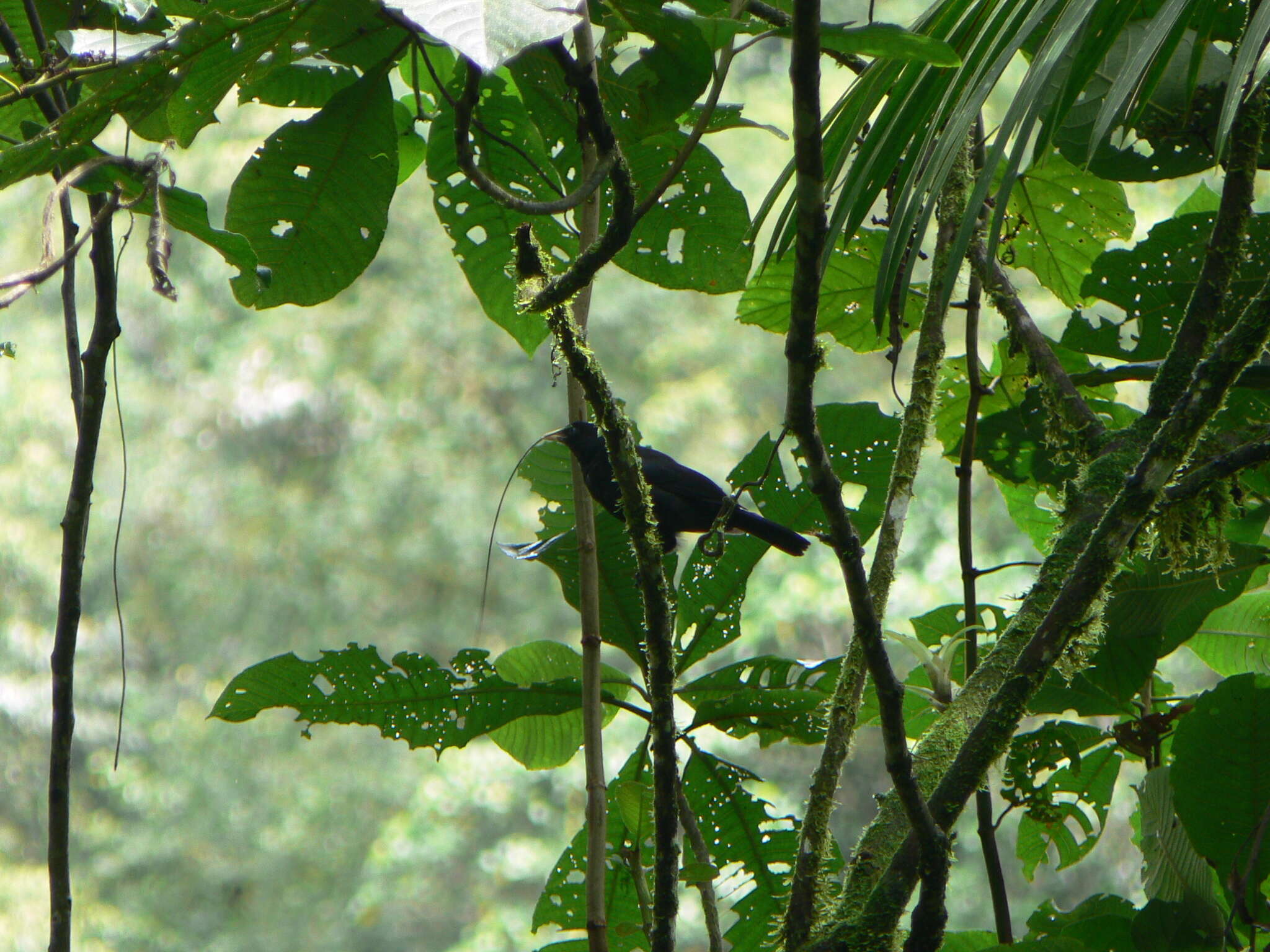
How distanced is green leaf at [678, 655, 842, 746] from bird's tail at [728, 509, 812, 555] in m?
0.49

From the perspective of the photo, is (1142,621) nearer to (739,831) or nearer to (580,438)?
(739,831)

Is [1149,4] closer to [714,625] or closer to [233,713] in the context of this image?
[714,625]

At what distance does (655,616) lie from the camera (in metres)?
1.17

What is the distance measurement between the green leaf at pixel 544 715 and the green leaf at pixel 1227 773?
31.5 inches

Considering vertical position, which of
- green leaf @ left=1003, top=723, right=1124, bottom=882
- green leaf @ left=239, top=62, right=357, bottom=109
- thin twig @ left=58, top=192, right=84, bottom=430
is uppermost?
green leaf @ left=239, top=62, right=357, bottom=109

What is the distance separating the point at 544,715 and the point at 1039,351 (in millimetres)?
963

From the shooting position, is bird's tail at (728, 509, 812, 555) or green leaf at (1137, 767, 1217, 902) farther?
bird's tail at (728, 509, 812, 555)

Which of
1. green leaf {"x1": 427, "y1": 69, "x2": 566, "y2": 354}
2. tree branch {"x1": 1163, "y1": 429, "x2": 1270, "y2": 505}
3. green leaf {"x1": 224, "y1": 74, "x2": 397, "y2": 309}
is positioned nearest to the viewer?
tree branch {"x1": 1163, "y1": 429, "x2": 1270, "y2": 505}

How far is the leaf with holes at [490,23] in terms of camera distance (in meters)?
0.70

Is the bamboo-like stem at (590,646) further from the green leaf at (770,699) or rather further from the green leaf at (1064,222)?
the green leaf at (1064,222)

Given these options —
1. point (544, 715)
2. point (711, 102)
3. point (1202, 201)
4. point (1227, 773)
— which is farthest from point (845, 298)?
point (711, 102)

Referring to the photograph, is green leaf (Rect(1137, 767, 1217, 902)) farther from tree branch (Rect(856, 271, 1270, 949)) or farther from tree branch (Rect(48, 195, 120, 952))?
tree branch (Rect(48, 195, 120, 952))

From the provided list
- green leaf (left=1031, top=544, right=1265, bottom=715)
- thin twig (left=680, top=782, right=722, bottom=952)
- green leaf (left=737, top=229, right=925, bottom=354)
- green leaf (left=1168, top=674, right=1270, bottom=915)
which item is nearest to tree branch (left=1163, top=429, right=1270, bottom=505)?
green leaf (left=1168, top=674, right=1270, bottom=915)

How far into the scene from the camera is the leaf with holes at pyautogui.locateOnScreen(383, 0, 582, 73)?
0.70 metres
